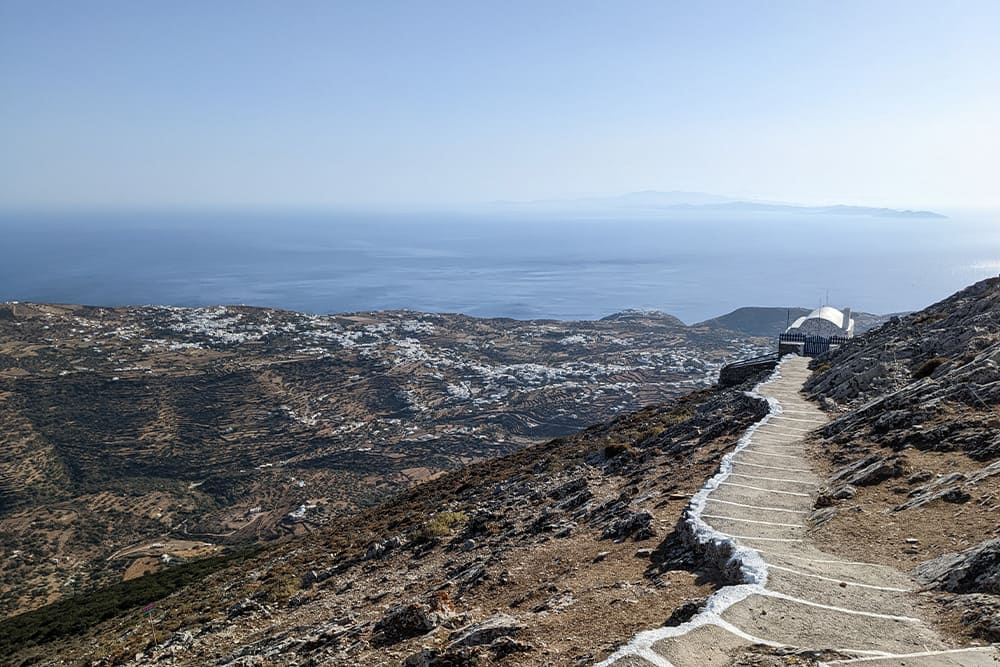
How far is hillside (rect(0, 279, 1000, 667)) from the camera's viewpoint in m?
6.64

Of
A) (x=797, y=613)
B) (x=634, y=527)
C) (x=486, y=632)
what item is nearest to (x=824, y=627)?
(x=797, y=613)

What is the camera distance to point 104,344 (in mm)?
87812

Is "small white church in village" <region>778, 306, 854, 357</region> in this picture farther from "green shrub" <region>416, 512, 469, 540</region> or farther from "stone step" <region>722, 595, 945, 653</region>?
"stone step" <region>722, 595, 945, 653</region>

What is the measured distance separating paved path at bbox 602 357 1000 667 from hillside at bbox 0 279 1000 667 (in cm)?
3

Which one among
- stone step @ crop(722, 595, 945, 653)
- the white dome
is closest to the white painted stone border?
stone step @ crop(722, 595, 945, 653)

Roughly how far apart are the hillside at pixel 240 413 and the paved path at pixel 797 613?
121 feet

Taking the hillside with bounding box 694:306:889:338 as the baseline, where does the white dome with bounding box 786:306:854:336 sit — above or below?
above

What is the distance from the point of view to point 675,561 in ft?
29.7

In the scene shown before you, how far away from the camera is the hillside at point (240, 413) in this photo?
44750 mm

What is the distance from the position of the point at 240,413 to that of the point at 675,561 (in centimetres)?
7142

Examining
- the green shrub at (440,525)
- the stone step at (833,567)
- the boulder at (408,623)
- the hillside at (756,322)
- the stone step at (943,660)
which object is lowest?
the hillside at (756,322)

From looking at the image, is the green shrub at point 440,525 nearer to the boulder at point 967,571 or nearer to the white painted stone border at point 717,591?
the white painted stone border at point 717,591

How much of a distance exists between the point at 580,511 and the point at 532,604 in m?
5.24

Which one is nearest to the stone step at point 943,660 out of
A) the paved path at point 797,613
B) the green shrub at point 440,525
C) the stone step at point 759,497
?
the paved path at point 797,613
